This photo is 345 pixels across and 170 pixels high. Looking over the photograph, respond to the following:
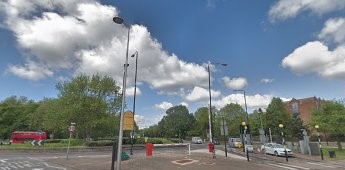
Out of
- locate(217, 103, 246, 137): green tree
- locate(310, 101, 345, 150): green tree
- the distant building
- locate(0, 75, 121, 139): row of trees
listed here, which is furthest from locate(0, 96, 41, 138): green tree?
the distant building

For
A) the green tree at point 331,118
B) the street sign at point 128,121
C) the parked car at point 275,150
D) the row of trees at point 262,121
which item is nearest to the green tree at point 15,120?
the row of trees at point 262,121

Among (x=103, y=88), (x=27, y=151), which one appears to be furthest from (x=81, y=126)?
(x=27, y=151)

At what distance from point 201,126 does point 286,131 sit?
33548 mm

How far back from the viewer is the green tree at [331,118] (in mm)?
42594

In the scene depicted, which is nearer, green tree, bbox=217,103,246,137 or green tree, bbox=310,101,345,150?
green tree, bbox=310,101,345,150

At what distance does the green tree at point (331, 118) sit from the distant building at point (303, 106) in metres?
41.6

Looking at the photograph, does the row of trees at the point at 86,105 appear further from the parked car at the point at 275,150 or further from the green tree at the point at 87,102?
the parked car at the point at 275,150

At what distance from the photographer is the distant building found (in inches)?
3479

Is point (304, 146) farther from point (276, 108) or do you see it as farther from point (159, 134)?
point (159, 134)

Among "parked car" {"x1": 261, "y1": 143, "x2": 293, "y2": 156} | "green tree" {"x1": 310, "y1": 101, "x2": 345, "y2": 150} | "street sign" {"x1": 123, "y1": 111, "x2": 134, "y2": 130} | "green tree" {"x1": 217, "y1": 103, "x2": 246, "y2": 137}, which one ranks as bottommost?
"parked car" {"x1": 261, "y1": 143, "x2": 293, "y2": 156}

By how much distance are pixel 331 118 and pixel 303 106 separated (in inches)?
1996

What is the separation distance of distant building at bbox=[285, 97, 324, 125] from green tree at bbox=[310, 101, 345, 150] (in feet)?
136

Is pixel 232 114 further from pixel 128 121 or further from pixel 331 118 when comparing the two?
pixel 128 121

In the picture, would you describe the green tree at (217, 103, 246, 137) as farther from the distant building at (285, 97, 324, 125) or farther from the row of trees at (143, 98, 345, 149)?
the distant building at (285, 97, 324, 125)
